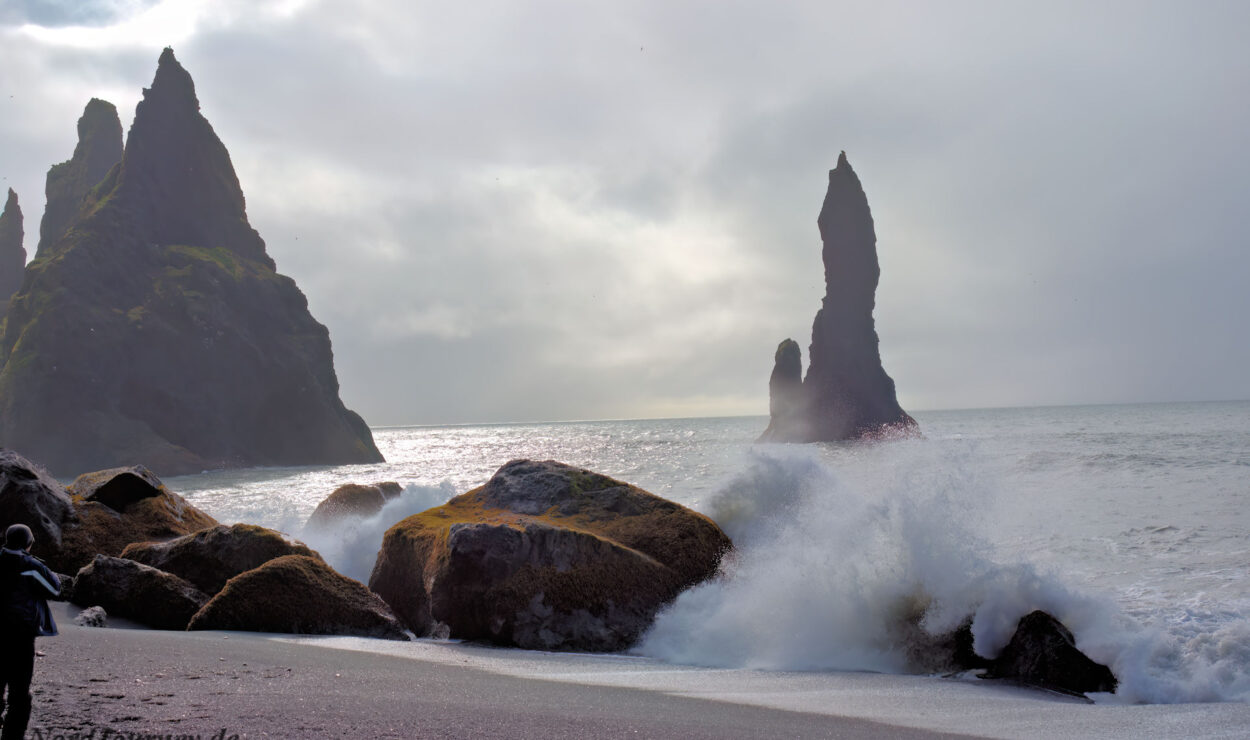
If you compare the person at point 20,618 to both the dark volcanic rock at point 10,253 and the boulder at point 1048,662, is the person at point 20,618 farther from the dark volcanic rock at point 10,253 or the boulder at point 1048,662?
the dark volcanic rock at point 10,253

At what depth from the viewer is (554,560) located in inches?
324

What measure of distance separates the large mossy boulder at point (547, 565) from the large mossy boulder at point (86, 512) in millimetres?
4416

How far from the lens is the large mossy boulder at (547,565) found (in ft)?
26.0

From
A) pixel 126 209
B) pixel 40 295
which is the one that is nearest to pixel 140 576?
pixel 40 295

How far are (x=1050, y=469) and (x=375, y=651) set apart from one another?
23909 mm

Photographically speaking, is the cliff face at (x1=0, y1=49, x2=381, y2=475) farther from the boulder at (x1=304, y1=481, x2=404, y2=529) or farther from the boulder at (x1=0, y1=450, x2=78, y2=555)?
the boulder at (x1=0, y1=450, x2=78, y2=555)

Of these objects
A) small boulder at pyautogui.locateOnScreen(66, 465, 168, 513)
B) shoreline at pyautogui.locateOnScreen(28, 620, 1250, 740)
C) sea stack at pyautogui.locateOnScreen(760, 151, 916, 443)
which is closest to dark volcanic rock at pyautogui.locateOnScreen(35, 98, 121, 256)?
sea stack at pyautogui.locateOnScreen(760, 151, 916, 443)

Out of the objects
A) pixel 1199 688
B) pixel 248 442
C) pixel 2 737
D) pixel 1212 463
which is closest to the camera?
pixel 2 737

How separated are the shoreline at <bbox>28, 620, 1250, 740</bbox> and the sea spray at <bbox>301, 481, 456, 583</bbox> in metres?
5.26

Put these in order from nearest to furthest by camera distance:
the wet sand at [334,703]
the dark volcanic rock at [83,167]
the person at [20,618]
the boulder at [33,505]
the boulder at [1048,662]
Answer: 1. the person at [20,618]
2. the wet sand at [334,703]
3. the boulder at [1048,662]
4. the boulder at [33,505]
5. the dark volcanic rock at [83,167]

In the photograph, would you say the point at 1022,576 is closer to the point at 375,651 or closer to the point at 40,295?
the point at 375,651

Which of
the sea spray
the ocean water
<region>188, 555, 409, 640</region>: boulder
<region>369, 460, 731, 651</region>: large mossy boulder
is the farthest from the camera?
the sea spray

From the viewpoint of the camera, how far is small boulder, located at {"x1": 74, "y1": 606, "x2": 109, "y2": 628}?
7.77 metres

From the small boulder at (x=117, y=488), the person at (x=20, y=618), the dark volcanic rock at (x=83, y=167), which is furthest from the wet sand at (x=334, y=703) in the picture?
the dark volcanic rock at (x=83, y=167)
